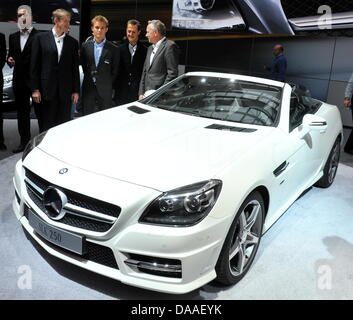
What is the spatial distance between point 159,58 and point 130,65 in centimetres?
60

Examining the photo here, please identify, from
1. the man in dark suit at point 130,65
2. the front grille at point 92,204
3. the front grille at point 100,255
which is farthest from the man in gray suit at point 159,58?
the front grille at point 100,255

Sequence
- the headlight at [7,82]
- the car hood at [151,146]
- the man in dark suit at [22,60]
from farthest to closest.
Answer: the headlight at [7,82], the man in dark suit at [22,60], the car hood at [151,146]

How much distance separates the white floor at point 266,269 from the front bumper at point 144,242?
0.29m

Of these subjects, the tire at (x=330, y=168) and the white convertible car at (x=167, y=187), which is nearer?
the white convertible car at (x=167, y=187)

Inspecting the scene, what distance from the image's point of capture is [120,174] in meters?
2.19

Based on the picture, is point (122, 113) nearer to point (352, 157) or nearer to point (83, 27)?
point (352, 157)

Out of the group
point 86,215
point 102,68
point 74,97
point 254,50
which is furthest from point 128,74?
point 254,50

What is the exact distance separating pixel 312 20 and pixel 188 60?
9.55 feet

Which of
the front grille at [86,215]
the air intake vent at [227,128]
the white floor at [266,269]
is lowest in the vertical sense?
the white floor at [266,269]

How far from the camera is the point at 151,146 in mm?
2576

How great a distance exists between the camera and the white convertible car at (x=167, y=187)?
6.73 feet

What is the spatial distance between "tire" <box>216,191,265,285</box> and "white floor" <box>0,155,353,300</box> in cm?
10

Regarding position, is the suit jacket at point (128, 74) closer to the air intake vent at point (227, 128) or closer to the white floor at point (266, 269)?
the white floor at point (266, 269)
